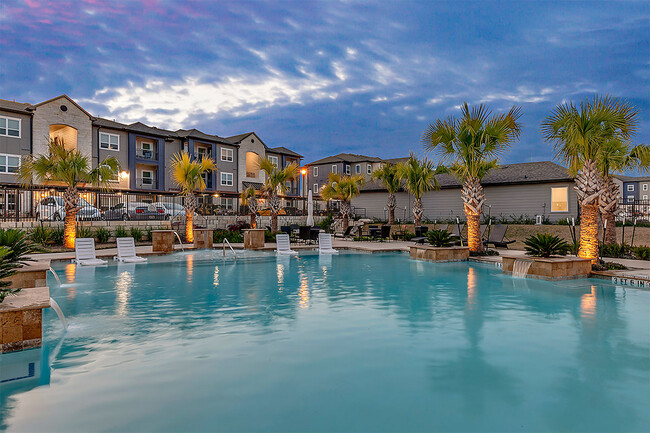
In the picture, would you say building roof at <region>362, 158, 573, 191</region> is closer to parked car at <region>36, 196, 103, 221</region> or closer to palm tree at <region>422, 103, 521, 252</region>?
palm tree at <region>422, 103, 521, 252</region>

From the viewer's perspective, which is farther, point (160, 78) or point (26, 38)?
point (160, 78)

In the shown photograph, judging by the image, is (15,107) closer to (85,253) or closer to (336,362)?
(85,253)

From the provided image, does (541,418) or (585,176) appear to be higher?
(585,176)

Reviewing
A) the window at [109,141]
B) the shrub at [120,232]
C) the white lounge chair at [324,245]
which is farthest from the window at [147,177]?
the white lounge chair at [324,245]

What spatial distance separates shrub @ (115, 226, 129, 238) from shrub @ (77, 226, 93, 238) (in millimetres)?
1159

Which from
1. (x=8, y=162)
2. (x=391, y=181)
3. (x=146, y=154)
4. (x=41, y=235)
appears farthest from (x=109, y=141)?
(x=391, y=181)

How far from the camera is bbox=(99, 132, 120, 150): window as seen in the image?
114 feet

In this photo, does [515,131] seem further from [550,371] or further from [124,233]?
[124,233]

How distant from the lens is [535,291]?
9.64 metres

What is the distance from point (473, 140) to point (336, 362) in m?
12.3

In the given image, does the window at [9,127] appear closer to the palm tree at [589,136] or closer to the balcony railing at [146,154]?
the balcony railing at [146,154]

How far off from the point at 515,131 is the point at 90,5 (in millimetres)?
18145

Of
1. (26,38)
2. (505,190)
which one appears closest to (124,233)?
(26,38)

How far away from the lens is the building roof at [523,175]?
2552 cm
